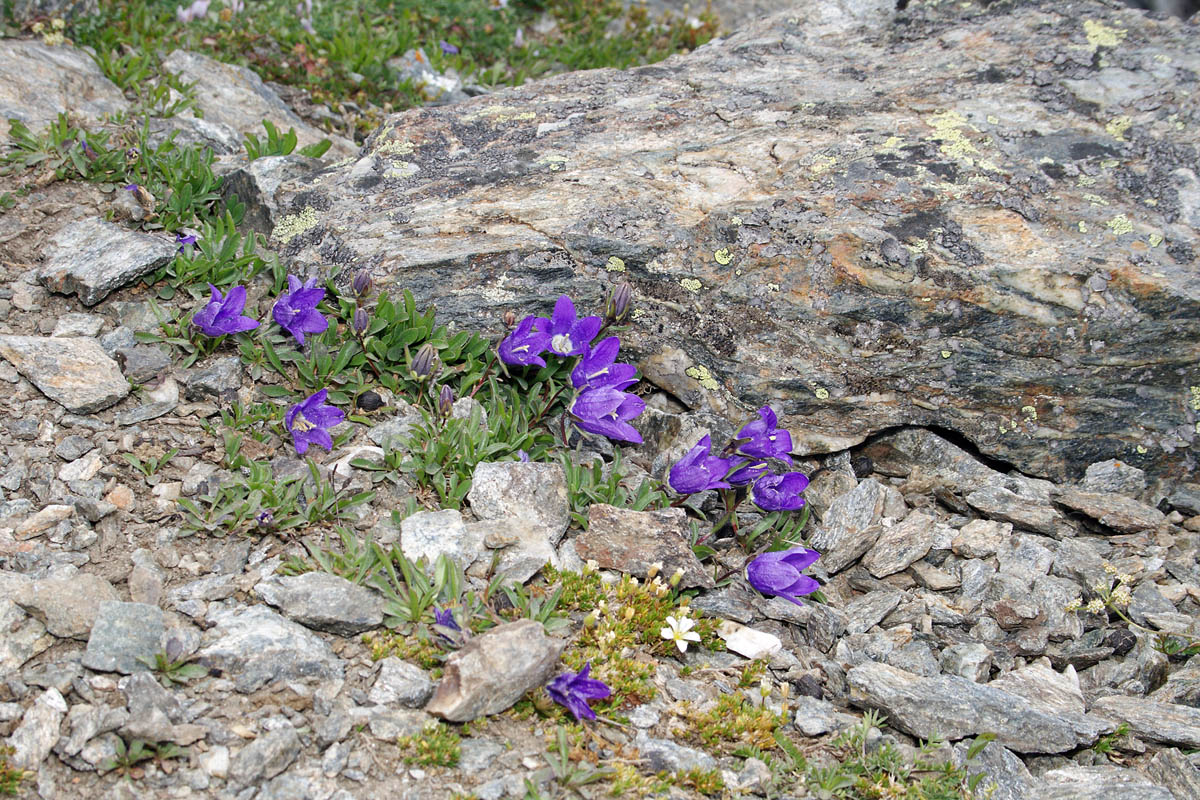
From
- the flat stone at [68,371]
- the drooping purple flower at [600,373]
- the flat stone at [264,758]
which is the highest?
the flat stone at [68,371]

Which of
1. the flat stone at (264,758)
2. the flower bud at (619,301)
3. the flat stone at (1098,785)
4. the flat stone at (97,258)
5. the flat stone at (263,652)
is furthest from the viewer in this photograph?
the flat stone at (97,258)

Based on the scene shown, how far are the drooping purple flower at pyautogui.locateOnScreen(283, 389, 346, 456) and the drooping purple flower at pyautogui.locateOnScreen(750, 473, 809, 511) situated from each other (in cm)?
227

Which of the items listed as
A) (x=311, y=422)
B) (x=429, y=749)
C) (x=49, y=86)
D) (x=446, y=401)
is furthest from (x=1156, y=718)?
(x=49, y=86)

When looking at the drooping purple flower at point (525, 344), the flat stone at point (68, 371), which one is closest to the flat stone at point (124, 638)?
the flat stone at point (68, 371)

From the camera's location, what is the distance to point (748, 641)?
4.46 metres

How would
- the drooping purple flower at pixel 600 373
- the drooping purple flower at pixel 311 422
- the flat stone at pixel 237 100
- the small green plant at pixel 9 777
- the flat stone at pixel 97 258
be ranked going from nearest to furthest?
the small green plant at pixel 9 777 → the drooping purple flower at pixel 311 422 → the drooping purple flower at pixel 600 373 → the flat stone at pixel 97 258 → the flat stone at pixel 237 100

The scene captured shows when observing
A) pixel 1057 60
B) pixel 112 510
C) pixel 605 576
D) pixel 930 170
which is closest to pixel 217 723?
pixel 112 510

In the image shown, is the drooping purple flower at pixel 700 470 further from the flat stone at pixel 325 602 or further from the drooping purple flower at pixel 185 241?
the drooping purple flower at pixel 185 241

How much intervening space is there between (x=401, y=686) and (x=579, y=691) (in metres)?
0.71

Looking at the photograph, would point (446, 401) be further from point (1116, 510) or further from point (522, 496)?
point (1116, 510)

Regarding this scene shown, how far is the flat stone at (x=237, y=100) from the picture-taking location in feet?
24.0

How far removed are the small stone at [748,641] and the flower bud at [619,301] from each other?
1.80 m

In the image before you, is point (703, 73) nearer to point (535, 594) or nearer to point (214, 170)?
point (214, 170)

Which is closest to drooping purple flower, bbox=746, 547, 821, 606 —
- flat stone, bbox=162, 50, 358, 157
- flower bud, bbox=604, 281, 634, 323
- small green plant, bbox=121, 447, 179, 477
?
flower bud, bbox=604, 281, 634, 323
